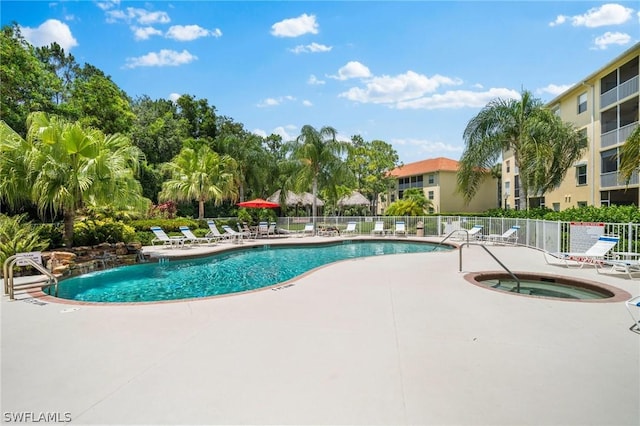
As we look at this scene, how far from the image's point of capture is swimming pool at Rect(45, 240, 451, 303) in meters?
8.57

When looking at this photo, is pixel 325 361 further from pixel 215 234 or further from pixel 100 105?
pixel 100 105

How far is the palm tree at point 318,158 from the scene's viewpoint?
78.3 ft

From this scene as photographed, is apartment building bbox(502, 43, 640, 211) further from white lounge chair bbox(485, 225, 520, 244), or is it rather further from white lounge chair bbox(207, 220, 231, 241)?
white lounge chair bbox(207, 220, 231, 241)

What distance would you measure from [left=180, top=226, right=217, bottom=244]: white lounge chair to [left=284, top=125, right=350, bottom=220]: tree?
7643mm

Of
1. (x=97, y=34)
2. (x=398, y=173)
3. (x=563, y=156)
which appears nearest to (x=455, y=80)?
(x=563, y=156)

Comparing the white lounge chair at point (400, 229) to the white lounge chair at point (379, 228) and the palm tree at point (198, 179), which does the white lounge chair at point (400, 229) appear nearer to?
the white lounge chair at point (379, 228)

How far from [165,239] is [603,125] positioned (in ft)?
84.2

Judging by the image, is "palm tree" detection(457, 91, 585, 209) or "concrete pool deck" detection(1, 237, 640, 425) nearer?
"concrete pool deck" detection(1, 237, 640, 425)

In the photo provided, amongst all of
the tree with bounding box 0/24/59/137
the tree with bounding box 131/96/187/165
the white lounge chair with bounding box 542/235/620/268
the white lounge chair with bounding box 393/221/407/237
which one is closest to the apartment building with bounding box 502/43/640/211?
the white lounge chair with bounding box 393/221/407/237

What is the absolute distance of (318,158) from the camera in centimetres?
2412

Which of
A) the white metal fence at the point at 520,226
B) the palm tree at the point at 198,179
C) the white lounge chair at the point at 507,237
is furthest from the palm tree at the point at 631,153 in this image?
the palm tree at the point at 198,179

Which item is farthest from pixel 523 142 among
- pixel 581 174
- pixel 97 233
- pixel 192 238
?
pixel 97 233

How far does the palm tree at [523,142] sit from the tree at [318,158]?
319 inches

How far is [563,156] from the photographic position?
1839 cm
